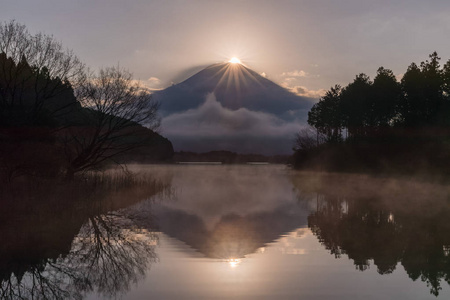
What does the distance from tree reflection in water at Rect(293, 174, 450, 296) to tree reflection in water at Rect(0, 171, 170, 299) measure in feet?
23.3

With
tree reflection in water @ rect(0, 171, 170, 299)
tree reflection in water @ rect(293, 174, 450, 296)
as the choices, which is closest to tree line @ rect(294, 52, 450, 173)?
tree reflection in water @ rect(293, 174, 450, 296)

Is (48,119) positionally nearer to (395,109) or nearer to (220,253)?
(220,253)

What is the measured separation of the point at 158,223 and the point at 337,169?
203ft

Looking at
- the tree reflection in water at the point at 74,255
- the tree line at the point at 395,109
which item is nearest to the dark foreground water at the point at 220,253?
the tree reflection in water at the point at 74,255

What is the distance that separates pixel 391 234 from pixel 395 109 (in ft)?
242

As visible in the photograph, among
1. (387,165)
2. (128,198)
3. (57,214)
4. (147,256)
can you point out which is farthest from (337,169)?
(147,256)

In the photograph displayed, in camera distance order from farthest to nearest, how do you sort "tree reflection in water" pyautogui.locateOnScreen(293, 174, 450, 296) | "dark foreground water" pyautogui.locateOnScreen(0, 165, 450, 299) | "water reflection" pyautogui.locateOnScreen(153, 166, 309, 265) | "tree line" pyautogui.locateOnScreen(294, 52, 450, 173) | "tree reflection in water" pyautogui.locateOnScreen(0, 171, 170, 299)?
1. "tree line" pyautogui.locateOnScreen(294, 52, 450, 173)
2. "water reflection" pyautogui.locateOnScreen(153, 166, 309, 265)
3. "tree reflection in water" pyautogui.locateOnScreen(293, 174, 450, 296)
4. "tree reflection in water" pyautogui.locateOnScreen(0, 171, 170, 299)
5. "dark foreground water" pyautogui.locateOnScreen(0, 165, 450, 299)

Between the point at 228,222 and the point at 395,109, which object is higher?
the point at 395,109

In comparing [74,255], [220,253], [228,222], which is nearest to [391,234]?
[220,253]

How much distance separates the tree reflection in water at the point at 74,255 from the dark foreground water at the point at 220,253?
0.12ft

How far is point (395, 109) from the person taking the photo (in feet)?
284

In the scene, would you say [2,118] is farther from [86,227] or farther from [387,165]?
[387,165]

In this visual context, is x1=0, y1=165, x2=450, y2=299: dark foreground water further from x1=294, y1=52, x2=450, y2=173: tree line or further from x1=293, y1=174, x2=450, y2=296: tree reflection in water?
x1=294, y1=52, x2=450, y2=173: tree line

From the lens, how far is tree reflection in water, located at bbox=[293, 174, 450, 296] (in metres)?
13.3
